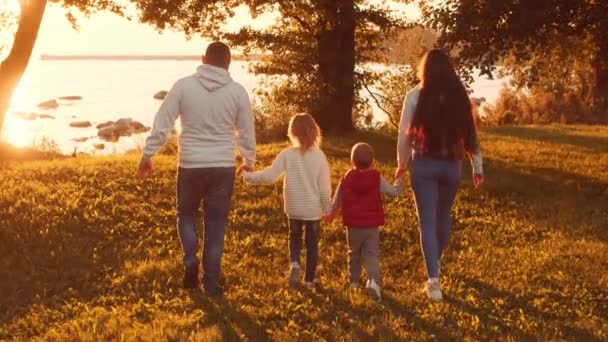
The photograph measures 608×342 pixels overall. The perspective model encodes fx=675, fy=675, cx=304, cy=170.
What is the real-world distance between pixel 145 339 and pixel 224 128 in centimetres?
215

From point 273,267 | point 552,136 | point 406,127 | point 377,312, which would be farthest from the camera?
point 552,136

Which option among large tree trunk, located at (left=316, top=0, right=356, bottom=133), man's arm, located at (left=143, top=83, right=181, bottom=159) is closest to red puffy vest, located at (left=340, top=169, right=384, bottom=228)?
man's arm, located at (left=143, top=83, right=181, bottom=159)

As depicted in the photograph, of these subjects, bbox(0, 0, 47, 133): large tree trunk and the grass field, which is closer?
the grass field

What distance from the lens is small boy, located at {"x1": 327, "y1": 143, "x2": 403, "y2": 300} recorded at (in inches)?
270

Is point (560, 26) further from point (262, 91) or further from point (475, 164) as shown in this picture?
point (262, 91)

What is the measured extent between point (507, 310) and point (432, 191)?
4.65 ft

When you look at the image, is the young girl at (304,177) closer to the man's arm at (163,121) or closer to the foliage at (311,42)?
the man's arm at (163,121)

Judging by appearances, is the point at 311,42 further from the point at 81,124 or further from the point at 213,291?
the point at 81,124

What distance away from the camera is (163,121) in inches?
261

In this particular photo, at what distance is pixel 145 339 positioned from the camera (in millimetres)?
5832

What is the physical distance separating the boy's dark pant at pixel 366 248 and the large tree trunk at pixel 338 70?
39.6 ft

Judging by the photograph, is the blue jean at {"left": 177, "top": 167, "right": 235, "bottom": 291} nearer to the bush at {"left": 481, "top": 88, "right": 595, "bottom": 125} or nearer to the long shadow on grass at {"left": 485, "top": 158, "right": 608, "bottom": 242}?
the long shadow on grass at {"left": 485, "top": 158, "right": 608, "bottom": 242}

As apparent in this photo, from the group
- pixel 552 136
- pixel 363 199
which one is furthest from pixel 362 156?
pixel 552 136

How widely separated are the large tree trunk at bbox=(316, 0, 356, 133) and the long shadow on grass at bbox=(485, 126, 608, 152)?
5.59 m
